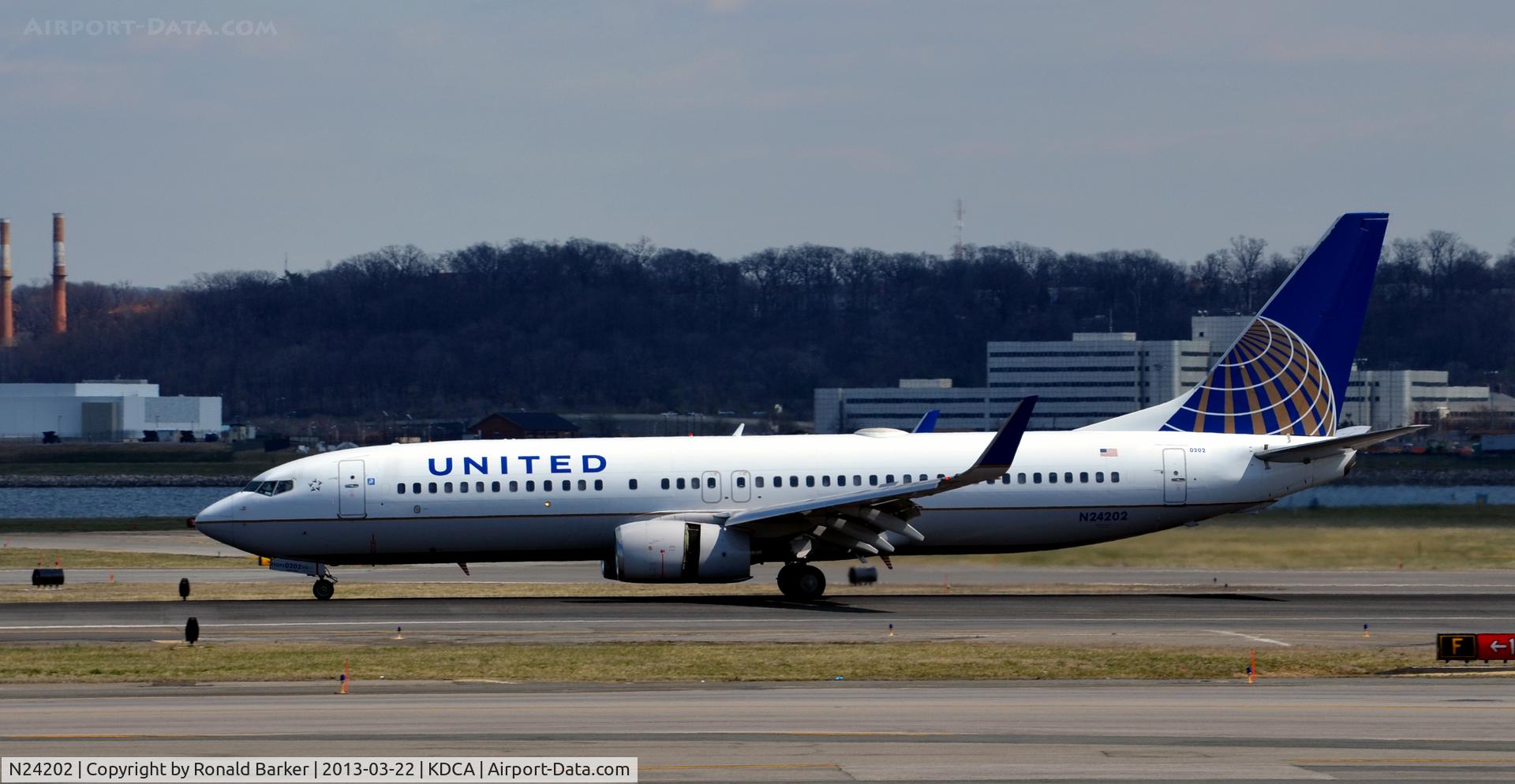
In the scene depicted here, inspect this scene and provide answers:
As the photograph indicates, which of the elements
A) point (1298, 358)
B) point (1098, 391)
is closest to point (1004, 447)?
point (1298, 358)

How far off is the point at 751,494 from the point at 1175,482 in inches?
367

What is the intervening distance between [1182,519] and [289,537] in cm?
1970

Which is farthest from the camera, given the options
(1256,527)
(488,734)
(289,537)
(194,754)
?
(1256,527)

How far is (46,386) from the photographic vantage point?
17762 cm

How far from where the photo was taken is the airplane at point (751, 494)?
3862 cm

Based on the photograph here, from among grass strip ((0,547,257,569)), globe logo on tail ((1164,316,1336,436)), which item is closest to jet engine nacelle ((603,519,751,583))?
globe logo on tail ((1164,316,1336,436))

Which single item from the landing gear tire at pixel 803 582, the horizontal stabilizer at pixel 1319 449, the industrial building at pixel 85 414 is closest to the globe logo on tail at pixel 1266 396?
the horizontal stabilizer at pixel 1319 449

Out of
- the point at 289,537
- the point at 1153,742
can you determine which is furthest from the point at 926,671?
the point at 289,537

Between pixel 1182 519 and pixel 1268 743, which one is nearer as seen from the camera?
pixel 1268 743

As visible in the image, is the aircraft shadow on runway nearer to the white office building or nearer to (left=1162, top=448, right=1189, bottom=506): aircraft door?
(left=1162, top=448, right=1189, bottom=506): aircraft door

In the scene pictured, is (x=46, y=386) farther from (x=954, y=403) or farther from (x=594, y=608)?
(x=594, y=608)

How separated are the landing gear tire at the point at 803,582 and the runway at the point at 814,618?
0.43m

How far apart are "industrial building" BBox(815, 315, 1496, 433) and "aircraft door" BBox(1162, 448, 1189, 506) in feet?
427
